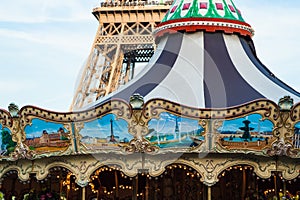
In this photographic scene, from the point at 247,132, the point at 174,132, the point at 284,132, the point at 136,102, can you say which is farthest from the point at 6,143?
the point at 284,132

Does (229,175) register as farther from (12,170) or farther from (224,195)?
(12,170)

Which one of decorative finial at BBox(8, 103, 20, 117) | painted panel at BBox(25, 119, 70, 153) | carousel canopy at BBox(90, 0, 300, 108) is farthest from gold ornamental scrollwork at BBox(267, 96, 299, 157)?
decorative finial at BBox(8, 103, 20, 117)

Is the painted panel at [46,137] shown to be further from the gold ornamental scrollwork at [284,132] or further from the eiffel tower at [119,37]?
the eiffel tower at [119,37]

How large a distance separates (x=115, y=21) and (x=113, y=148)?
27.3 meters

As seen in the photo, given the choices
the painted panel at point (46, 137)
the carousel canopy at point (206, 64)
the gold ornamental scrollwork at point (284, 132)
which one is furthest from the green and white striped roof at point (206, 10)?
the painted panel at point (46, 137)

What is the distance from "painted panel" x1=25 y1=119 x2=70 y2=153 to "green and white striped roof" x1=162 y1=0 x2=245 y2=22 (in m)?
4.92

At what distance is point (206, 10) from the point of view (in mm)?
19281

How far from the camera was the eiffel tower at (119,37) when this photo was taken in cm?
4141

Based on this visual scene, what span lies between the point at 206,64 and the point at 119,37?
24.2 metres

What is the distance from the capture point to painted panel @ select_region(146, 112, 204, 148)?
16.0 meters

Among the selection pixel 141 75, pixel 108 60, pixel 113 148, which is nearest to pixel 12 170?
pixel 113 148

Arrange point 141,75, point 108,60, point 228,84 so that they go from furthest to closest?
point 108,60
point 141,75
point 228,84

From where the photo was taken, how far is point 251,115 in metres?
15.8

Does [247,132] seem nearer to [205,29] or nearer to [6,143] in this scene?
[205,29]
